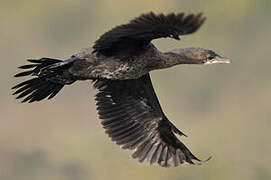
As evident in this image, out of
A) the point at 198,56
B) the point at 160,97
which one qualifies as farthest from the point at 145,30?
the point at 160,97

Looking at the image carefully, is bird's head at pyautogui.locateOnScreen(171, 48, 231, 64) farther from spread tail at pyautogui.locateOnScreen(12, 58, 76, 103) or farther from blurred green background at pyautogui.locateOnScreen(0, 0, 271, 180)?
blurred green background at pyautogui.locateOnScreen(0, 0, 271, 180)

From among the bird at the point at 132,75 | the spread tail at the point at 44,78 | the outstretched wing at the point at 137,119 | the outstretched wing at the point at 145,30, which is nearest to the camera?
the outstretched wing at the point at 145,30

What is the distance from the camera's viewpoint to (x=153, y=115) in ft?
42.0

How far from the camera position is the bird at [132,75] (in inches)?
427

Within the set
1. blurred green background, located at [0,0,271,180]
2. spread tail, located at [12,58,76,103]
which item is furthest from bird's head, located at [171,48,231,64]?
blurred green background, located at [0,0,271,180]

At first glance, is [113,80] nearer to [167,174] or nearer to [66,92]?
[167,174]

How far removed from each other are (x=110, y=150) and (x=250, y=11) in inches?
403

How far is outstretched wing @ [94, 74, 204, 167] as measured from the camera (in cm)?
1268

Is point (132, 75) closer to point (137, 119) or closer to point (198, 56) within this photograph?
point (198, 56)

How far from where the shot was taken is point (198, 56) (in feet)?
39.5

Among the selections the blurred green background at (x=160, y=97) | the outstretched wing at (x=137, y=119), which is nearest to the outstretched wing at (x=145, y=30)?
the outstretched wing at (x=137, y=119)

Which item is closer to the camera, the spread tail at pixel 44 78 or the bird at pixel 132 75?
the bird at pixel 132 75

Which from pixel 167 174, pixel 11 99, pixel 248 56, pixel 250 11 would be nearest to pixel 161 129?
pixel 167 174

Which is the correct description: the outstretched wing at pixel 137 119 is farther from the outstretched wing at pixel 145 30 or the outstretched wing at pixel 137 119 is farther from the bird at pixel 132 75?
the outstretched wing at pixel 145 30
